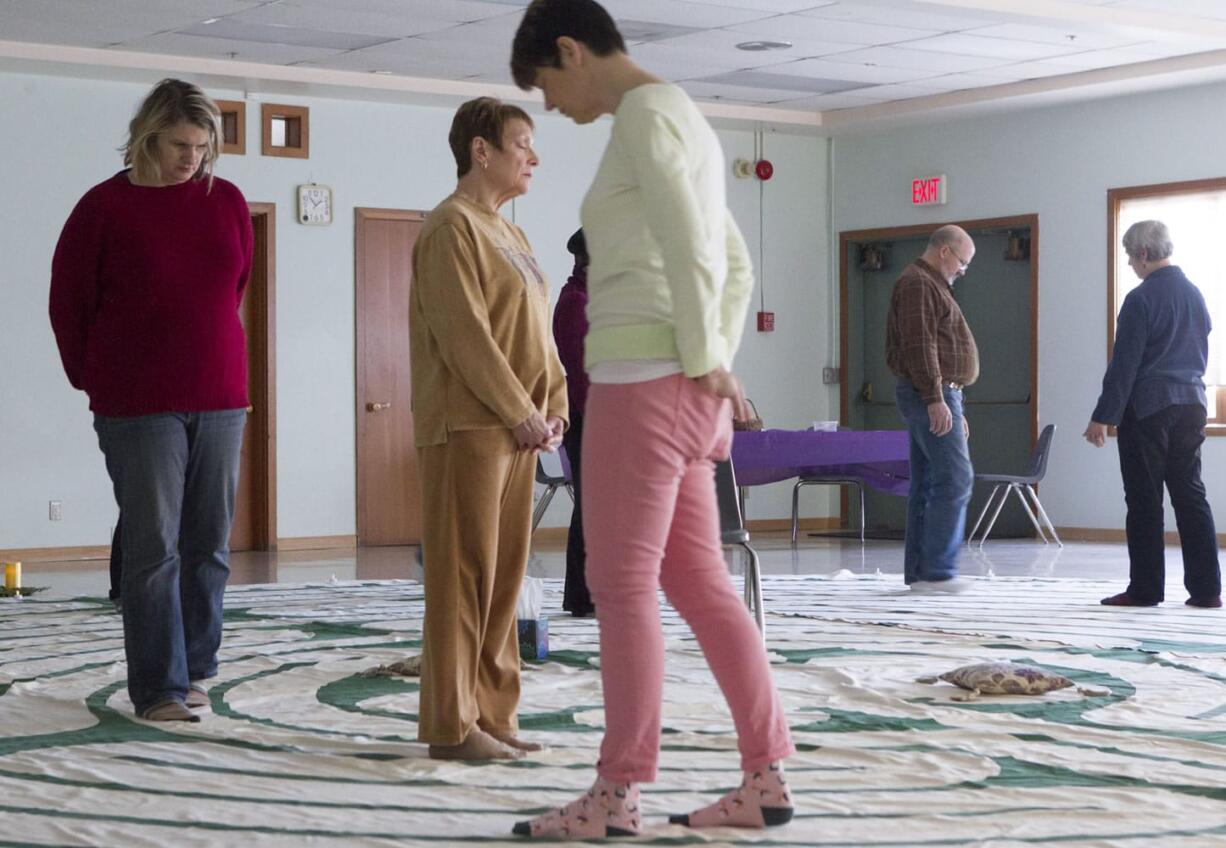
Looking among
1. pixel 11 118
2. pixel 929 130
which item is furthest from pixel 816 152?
pixel 11 118

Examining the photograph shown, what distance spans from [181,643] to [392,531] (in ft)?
25.9

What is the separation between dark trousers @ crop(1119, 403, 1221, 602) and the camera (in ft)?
22.8

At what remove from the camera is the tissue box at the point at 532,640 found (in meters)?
5.12

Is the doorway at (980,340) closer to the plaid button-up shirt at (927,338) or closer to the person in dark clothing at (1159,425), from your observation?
the plaid button-up shirt at (927,338)

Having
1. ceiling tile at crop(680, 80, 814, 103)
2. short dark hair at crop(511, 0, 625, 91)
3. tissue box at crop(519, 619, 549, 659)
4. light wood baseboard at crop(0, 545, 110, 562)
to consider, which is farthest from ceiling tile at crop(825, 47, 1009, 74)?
short dark hair at crop(511, 0, 625, 91)

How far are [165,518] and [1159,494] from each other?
14.2ft

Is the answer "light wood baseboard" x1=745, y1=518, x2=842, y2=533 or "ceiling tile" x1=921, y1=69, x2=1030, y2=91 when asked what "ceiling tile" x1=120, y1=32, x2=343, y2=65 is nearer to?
"ceiling tile" x1=921, y1=69, x2=1030, y2=91

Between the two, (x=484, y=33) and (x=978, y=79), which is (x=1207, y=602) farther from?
(x=978, y=79)

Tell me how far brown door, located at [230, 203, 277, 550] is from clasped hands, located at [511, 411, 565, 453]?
26.8ft

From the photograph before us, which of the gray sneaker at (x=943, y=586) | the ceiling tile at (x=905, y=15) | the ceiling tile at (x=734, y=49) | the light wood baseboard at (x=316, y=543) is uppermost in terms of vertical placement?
the ceiling tile at (x=905, y=15)

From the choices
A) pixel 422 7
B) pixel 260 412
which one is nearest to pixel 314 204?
pixel 260 412

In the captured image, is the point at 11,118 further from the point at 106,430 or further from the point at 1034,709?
the point at 1034,709

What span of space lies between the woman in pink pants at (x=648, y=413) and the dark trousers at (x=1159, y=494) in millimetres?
4422

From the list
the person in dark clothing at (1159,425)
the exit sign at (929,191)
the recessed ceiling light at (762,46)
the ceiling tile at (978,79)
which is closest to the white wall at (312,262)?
the exit sign at (929,191)
